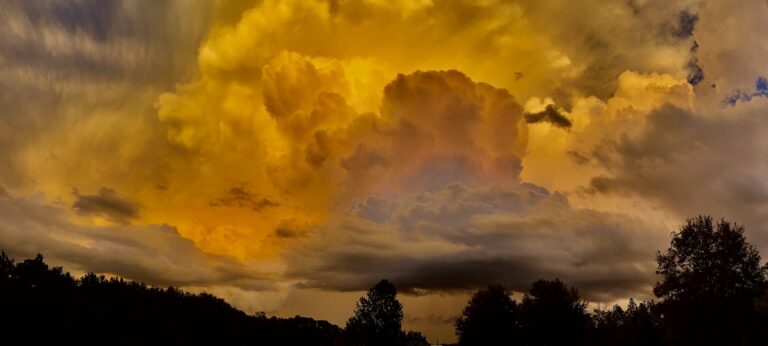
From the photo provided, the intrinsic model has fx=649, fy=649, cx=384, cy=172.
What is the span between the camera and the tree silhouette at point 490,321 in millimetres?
107375

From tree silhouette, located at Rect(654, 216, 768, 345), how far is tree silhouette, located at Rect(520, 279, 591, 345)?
114 feet

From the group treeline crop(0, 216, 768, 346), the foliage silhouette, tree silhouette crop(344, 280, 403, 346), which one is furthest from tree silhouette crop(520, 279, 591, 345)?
the foliage silhouette

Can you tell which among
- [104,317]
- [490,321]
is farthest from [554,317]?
[104,317]

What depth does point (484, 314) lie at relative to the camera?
10944 centimetres

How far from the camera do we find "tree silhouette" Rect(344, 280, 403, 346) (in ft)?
402

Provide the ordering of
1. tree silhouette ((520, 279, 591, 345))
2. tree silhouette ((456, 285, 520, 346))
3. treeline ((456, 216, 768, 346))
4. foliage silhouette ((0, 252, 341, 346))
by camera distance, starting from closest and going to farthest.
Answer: treeline ((456, 216, 768, 346))
tree silhouette ((520, 279, 591, 345))
tree silhouette ((456, 285, 520, 346))
foliage silhouette ((0, 252, 341, 346))

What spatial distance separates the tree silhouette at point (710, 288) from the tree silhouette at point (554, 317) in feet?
114

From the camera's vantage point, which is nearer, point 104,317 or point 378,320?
point 378,320

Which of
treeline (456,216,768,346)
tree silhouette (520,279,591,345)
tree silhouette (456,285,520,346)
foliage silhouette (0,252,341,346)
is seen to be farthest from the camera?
foliage silhouette (0,252,341,346)

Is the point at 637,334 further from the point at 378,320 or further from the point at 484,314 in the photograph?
the point at 378,320

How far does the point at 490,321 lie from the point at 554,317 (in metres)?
12.0

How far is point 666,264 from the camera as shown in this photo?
6606 cm

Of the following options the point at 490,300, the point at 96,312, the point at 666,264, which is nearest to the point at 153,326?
the point at 96,312

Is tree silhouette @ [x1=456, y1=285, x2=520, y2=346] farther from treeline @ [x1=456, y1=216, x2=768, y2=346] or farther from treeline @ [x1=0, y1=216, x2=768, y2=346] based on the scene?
treeline @ [x1=456, y1=216, x2=768, y2=346]
